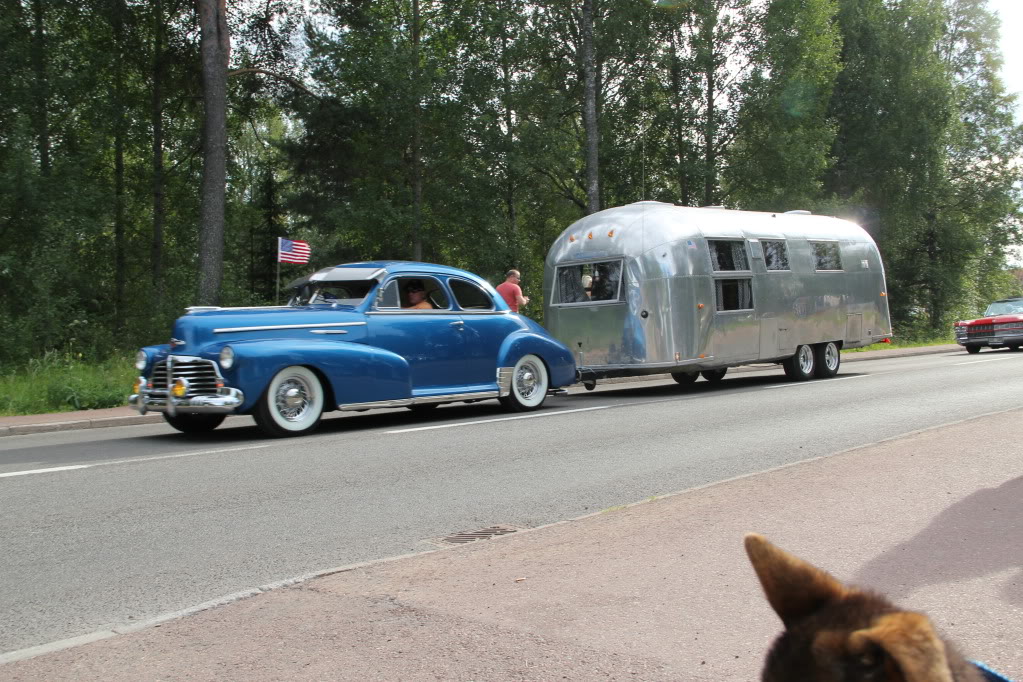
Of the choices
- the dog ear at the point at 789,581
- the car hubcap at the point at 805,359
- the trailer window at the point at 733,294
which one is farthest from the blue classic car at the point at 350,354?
the dog ear at the point at 789,581

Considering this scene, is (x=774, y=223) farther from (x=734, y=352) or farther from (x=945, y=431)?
(x=945, y=431)

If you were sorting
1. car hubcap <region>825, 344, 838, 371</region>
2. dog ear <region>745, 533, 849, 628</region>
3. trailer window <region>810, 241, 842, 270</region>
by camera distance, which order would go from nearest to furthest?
dog ear <region>745, 533, 849, 628</region>, trailer window <region>810, 241, 842, 270</region>, car hubcap <region>825, 344, 838, 371</region>

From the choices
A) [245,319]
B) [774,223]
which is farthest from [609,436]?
[774,223]

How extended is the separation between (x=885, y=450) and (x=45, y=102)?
27148 millimetres

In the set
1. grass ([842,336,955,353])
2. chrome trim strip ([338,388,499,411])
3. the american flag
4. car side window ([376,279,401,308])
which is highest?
the american flag

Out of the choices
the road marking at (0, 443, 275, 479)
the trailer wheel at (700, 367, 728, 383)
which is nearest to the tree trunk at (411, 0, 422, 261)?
the trailer wheel at (700, 367, 728, 383)

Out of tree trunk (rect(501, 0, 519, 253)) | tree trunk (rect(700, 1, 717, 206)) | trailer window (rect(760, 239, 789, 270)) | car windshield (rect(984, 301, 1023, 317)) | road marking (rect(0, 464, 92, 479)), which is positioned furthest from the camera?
tree trunk (rect(700, 1, 717, 206))

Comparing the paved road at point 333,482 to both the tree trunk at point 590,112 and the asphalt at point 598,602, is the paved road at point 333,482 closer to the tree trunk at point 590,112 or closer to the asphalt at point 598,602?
the asphalt at point 598,602

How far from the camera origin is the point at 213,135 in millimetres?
21656

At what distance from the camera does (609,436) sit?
10.7m

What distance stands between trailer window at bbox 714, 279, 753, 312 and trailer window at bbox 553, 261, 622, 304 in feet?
6.27

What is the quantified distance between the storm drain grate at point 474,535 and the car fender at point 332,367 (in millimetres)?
5329

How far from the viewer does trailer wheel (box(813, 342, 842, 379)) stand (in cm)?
1942

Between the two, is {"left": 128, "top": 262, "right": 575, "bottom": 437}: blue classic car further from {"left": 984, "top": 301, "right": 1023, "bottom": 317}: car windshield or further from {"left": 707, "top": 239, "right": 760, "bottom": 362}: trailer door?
{"left": 984, "top": 301, "right": 1023, "bottom": 317}: car windshield
